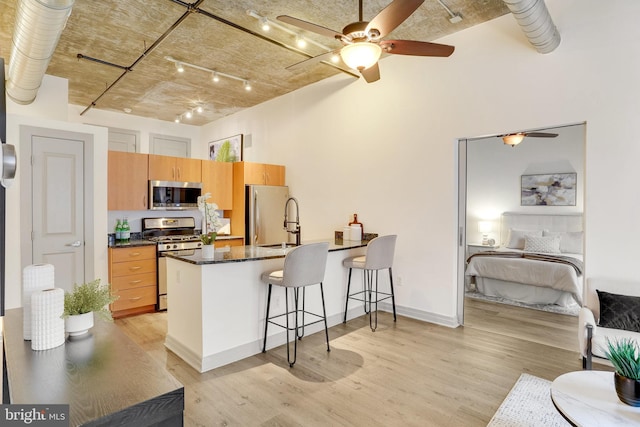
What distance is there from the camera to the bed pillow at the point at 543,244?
4891 mm

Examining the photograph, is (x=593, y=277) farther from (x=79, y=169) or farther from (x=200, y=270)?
(x=79, y=169)

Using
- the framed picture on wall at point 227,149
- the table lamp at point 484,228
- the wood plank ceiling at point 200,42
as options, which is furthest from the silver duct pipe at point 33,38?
the table lamp at point 484,228

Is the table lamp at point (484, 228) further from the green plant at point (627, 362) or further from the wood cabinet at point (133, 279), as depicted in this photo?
the wood cabinet at point (133, 279)

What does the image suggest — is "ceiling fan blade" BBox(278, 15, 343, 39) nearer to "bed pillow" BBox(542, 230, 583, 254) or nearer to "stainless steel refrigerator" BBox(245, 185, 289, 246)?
"stainless steel refrigerator" BBox(245, 185, 289, 246)

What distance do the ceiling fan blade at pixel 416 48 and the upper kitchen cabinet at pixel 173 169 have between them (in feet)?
12.1

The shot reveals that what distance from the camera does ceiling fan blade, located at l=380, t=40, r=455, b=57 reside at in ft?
8.45

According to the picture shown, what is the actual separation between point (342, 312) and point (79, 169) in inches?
144

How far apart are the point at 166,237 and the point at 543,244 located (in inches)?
215

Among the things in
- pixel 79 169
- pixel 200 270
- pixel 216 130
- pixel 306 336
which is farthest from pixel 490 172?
pixel 79 169

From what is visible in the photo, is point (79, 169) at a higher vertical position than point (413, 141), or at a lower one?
lower

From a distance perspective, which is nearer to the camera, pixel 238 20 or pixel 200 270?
pixel 200 270

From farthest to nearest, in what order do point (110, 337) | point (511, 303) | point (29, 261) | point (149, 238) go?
1. point (149, 238)
2. point (511, 303)
3. point (29, 261)
4. point (110, 337)

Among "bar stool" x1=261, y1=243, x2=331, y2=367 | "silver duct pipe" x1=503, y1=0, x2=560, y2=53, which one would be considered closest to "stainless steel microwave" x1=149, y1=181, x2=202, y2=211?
"bar stool" x1=261, y1=243, x2=331, y2=367

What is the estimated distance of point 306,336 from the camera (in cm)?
369
